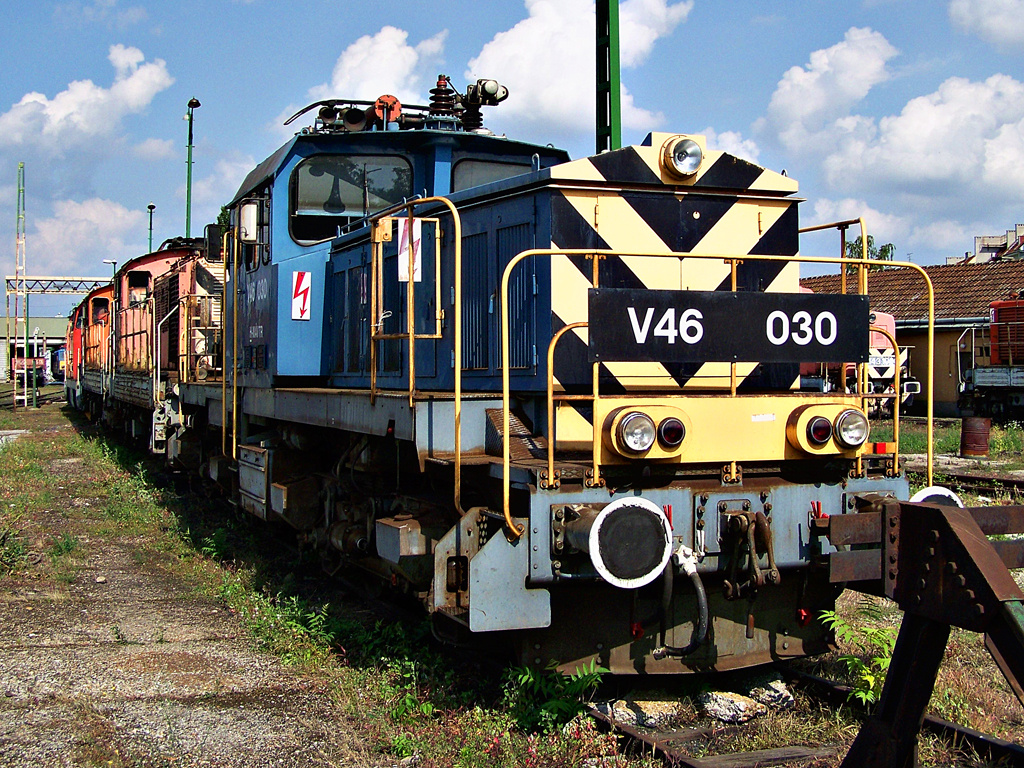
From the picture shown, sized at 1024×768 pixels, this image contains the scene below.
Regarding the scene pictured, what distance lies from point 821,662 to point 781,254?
2304 mm

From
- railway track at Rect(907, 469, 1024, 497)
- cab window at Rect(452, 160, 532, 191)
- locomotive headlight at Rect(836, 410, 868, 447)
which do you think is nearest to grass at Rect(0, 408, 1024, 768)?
locomotive headlight at Rect(836, 410, 868, 447)

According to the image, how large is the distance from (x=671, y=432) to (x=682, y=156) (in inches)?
63.5

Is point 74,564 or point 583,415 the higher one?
point 583,415

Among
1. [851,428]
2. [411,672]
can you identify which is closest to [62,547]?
[411,672]

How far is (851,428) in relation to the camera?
14.8ft

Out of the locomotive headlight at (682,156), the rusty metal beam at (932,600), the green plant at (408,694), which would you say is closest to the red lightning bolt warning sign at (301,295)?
the green plant at (408,694)

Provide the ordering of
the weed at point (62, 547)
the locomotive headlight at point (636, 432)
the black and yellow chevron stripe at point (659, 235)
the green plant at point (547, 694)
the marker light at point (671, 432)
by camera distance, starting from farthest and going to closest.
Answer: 1. the weed at point (62, 547)
2. the black and yellow chevron stripe at point (659, 235)
3. the green plant at point (547, 694)
4. the marker light at point (671, 432)
5. the locomotive headlight at point (636, 432)

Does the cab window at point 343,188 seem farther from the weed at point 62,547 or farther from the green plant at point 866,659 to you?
the green plant at point 866,659

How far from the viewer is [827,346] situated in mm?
4684

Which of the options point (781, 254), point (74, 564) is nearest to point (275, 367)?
point (74, 564)

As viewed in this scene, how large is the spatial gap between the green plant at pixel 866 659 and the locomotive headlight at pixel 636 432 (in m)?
1.45

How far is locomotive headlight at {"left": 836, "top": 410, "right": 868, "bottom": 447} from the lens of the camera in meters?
4.51

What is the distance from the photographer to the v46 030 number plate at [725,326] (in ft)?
14.0

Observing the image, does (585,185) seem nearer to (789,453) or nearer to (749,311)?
(749,311)
